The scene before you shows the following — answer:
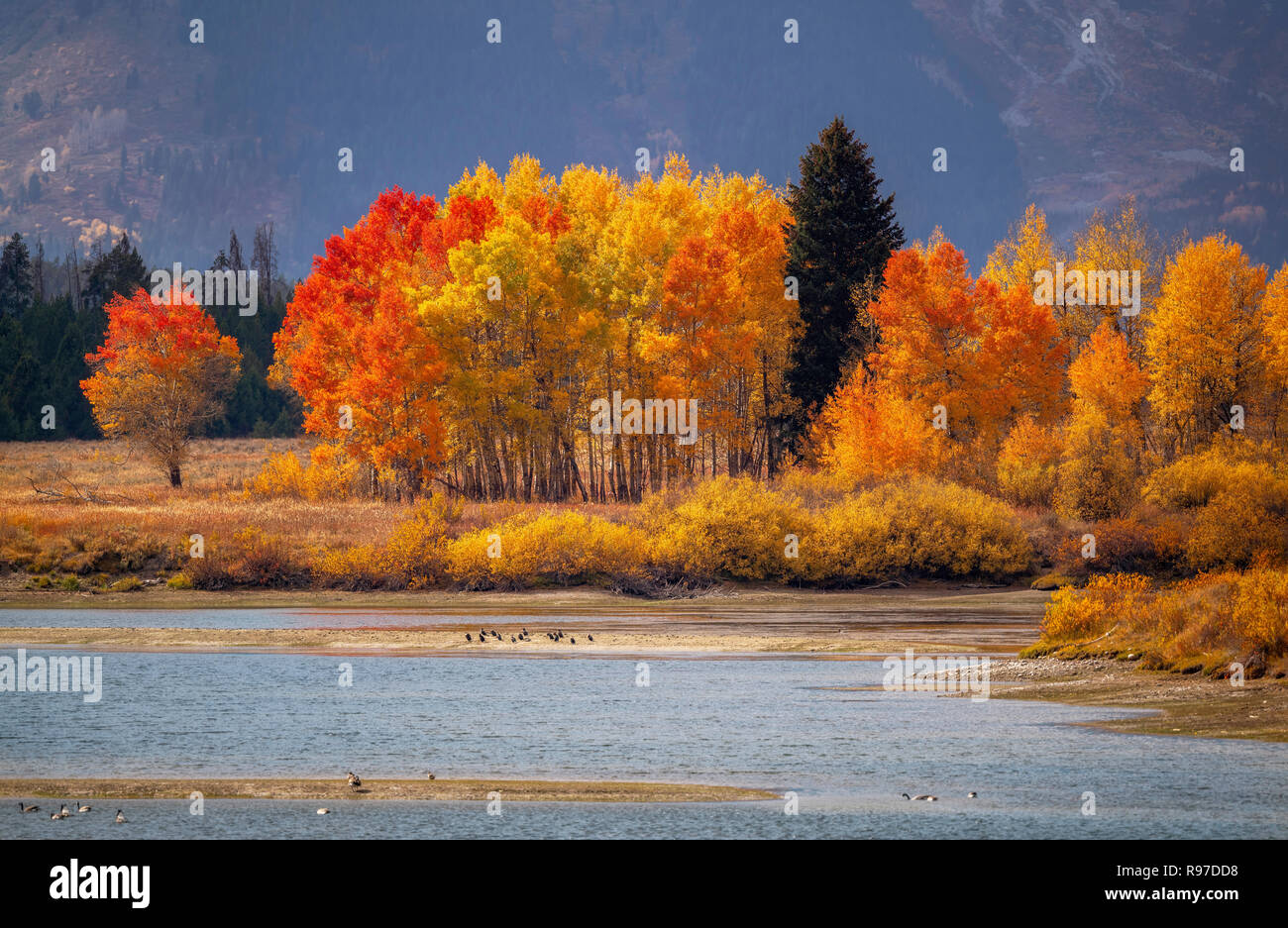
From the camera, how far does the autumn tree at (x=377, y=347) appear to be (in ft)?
212

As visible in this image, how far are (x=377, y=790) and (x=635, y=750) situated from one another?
4612mm

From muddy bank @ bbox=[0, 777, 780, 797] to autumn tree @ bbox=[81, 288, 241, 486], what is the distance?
6051cm

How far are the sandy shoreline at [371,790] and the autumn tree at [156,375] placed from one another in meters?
60.5

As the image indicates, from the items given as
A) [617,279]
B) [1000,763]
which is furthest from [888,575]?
[1000,763]

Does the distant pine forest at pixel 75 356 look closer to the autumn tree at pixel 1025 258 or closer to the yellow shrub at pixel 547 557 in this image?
the autumn tree at pixel 1025 258

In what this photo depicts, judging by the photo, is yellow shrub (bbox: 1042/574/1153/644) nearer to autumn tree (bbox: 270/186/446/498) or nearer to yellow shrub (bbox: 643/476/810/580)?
yellow shrub (bbox: 643/476/810/580)

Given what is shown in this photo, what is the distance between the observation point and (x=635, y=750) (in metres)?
23.7

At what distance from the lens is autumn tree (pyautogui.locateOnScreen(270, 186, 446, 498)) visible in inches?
2549

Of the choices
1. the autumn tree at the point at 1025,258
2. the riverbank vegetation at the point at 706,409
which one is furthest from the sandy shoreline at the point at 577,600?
the autumn tree at the point at 1025,258

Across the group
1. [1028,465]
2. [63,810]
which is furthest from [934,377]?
[63,810]

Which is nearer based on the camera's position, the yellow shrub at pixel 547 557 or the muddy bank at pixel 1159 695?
the muddy bank at pixel 1159 695

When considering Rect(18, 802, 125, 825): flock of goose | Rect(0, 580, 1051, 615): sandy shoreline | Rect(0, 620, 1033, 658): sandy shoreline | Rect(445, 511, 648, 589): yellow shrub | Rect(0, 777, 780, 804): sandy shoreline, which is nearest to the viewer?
Rect(18, 802, 125, 825): flock of goose

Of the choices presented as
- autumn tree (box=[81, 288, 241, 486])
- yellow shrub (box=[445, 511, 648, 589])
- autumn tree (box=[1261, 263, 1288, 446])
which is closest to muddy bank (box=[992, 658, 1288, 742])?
yellow shrub (box=[445, 511, 648, 589])

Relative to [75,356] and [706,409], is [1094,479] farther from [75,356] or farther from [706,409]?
[75,356]
